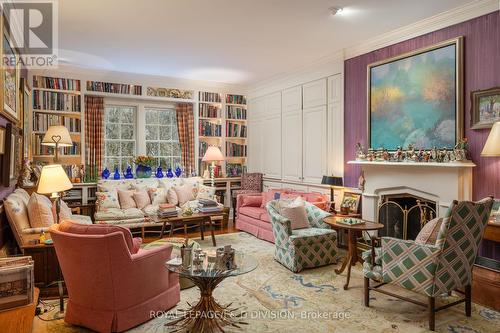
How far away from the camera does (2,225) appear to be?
3346mm

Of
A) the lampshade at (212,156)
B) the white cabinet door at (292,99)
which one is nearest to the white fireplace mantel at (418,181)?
the white cabinet door at (292,99)

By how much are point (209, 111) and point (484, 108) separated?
5.22 metres

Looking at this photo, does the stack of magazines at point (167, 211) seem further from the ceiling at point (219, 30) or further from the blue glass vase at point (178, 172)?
the ceiling at point (219, 30)

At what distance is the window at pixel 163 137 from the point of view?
7.25 m

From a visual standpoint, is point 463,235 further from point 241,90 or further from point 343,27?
point 241,90

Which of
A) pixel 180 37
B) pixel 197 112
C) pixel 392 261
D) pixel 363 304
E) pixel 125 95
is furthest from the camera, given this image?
pixel 197 112

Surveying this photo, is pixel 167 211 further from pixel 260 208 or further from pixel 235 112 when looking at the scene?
pixel 235 112

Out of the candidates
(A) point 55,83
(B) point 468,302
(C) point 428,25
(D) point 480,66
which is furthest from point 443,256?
(A) point 55,83

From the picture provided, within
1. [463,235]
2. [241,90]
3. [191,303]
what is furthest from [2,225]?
[241,90]

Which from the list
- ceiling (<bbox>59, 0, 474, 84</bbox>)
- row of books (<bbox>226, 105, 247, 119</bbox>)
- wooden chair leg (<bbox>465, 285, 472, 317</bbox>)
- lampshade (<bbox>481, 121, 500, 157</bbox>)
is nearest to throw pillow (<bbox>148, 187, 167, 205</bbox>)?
ceiling (<bbox>59, 0, 474, 84</bbox>)

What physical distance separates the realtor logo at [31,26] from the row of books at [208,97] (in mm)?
2930

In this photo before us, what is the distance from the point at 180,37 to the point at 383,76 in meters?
2.78

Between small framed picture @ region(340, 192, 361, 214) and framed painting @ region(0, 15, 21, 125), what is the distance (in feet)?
13.4

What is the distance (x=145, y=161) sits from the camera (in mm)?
6707
